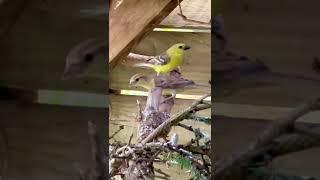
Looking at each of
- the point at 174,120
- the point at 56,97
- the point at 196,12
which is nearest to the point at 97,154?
the point at 56,97

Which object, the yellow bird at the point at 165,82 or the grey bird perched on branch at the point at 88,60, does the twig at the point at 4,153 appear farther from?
the yellow bird at the point at 165,82

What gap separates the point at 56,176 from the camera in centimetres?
91

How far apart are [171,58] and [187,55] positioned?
1.2 inches

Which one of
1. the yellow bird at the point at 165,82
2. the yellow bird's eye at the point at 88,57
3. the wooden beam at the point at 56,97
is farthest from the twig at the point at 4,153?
the yellow bird at the point at 165,82

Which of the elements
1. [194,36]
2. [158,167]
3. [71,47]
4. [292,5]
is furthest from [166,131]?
[292,5]

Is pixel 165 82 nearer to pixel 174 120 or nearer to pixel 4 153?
pixel 174 120

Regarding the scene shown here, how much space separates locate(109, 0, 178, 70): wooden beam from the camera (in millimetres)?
1092

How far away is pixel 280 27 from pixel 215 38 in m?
0.09

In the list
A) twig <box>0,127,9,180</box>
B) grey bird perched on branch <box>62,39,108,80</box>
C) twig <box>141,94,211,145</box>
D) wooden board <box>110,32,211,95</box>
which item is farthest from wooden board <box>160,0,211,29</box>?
twig <box>0,127,9,180</box>

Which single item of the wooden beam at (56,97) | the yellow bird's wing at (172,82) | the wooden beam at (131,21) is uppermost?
the wooden beam at (131,21)

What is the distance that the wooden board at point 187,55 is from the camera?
3.47ft

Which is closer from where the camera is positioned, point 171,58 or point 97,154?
point 97,154

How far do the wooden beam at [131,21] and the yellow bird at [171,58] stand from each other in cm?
6

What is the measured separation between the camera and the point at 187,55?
1078 mm
